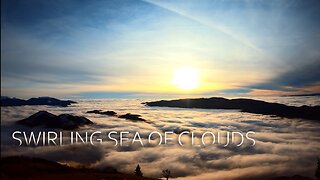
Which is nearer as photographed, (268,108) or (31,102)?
(31,102)

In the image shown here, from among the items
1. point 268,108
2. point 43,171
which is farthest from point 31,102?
point 268,108

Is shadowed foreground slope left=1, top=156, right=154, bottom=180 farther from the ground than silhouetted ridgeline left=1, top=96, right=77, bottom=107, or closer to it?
closer to it

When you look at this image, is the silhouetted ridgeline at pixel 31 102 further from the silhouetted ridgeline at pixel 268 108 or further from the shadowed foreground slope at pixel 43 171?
the silhouetted ridgeline at pixel 268 108

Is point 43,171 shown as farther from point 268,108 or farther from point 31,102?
point 268,108

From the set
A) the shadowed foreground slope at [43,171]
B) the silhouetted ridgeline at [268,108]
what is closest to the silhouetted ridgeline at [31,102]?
the shadowed foreground slope at [43,171]

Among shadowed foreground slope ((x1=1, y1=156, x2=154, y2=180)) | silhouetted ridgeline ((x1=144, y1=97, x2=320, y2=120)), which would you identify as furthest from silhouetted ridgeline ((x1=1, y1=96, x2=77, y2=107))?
silhouetted ridgeline ((x1=144, y1=97, x2=320, y2=120))

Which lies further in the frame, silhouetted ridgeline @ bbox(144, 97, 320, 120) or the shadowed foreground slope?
silhouetted ridgeline @ bbox(144, 97, 320, 120)

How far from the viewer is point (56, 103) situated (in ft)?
238

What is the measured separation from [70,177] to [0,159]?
14.6 m

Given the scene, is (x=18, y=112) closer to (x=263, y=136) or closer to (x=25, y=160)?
→ (x=25, y=160)

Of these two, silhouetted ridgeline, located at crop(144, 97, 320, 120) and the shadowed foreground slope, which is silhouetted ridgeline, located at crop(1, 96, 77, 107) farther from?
silhouetted ridgeline, located at crop(144, 97, 320, 120)

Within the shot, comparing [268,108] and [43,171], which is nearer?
[43,171]

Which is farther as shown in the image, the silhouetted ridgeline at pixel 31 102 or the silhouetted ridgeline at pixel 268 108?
the silhouetted ridgeline at pixel 268 108

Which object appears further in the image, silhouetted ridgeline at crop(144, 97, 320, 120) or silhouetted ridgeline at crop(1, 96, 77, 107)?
silhouetted ridgeline at crop(144, 97, 320, 120)
